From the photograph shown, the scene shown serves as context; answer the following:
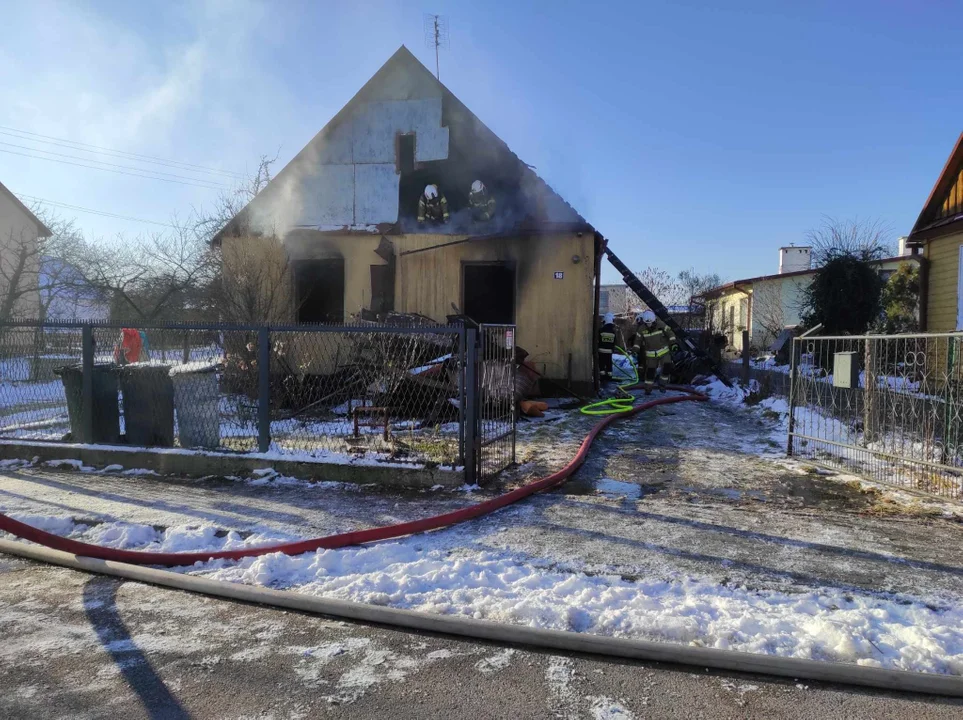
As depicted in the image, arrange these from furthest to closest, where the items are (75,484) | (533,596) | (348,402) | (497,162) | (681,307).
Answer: (681,307)
(497,162)
(348,402)
(75,484)
(533,596)

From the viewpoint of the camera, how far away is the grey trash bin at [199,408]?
7.07 m

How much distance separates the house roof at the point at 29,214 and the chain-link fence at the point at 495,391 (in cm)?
3047

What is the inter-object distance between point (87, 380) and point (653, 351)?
15605 millimetres

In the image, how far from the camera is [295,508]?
5594mm

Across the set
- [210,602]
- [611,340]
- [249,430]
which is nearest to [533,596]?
[210,602]

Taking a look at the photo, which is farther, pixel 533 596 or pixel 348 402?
pixel 348 402

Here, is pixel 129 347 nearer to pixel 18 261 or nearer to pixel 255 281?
pixel 255 281

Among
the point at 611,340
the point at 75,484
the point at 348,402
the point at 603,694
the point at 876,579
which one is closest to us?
the point at 603,694

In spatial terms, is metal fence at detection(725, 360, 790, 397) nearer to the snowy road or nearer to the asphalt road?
the snowy road

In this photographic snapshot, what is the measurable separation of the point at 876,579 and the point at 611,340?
12997 millimetres

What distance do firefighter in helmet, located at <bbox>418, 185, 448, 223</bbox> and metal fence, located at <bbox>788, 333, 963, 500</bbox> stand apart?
26.2ft

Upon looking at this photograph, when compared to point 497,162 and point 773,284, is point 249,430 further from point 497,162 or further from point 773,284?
point 773,284

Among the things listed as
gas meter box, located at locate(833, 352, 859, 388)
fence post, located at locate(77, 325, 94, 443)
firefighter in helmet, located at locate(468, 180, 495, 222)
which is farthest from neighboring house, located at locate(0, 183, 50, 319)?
gas meter box, located at locate(833, 352, 859, 388)

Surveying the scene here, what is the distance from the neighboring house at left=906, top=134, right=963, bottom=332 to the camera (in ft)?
45.8
